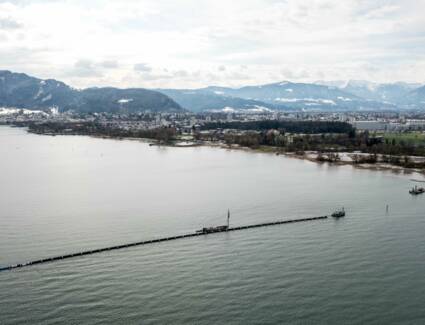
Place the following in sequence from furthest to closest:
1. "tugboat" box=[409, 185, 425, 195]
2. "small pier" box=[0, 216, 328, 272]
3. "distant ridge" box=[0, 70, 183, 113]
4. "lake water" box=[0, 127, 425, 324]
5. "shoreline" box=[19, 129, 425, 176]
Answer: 1. "distant ridge" box=[0, 70, 183, 113]
2. "shoreline" box=[19, 129, 425, 176]
3. "tugboat" box=[409, 185, 425, 195]
4. "small pier" box=[0, 216, 328, 272]
5. "lake water" box=[0, 127, 425, 324]

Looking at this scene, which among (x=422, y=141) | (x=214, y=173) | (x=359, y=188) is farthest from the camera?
(x=422, y=141)

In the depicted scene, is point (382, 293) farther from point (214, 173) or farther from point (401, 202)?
point (214, 173)

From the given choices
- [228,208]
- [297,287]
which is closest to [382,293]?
[297,287]

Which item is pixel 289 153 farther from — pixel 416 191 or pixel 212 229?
pixel 212 229

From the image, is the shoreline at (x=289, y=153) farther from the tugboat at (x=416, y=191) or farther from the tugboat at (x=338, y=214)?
the tugboat at (x=338, y=214)

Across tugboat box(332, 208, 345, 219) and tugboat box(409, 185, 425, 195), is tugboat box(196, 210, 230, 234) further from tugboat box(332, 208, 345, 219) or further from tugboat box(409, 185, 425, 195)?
tugboat box(409, 185, 425, 195)

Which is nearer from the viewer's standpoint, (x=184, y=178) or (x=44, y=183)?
(x=44, y=183)

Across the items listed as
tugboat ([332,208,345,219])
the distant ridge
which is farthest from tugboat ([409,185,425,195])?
the distant ridge

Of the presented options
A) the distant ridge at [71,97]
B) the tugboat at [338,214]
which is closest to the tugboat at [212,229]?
the tugboat at [338,214]

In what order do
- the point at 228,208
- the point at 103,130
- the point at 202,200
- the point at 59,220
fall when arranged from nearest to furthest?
the point at 59,220 → the point at 228,208 → the point at 202,200 → the point at 103,130
